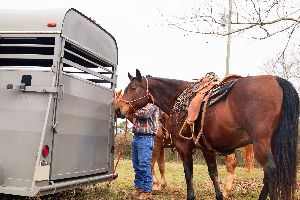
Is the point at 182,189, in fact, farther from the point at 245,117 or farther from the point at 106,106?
the point at 245,117

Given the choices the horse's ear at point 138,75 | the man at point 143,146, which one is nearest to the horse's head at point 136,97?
the horse's ear at point 138,75

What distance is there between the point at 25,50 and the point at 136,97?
207 cm

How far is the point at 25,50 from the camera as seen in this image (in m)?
6.01

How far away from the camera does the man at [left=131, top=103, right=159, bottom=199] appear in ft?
22.3

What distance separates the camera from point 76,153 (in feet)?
18.8

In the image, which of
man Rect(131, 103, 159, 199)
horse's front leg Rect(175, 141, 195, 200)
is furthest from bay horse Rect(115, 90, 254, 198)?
horse's front leg Rect(175, 141, 195, 200)

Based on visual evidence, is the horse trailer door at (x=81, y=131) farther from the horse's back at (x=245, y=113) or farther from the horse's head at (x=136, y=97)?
the horse's back at (x=245, y=113)

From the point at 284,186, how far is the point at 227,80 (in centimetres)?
186

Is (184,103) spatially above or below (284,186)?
above

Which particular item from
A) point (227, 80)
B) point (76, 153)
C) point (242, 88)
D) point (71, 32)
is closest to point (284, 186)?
point (242, 88)

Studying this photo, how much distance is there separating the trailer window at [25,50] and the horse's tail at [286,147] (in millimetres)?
3210

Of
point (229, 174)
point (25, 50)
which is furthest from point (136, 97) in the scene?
point (229, 174)

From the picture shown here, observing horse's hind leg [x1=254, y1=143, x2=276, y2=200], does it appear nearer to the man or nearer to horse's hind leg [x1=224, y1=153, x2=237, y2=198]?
the man

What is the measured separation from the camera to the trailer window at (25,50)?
16.6ft
